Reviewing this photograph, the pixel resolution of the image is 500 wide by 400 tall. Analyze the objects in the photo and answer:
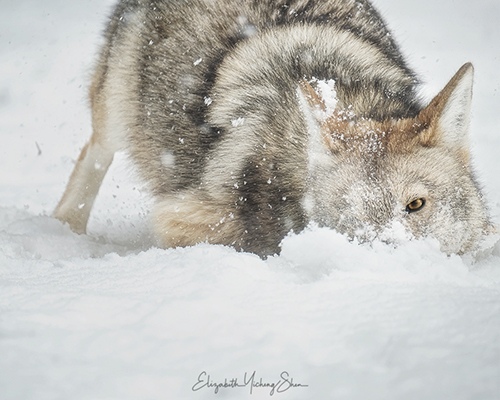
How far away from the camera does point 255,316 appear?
2322 millimetres

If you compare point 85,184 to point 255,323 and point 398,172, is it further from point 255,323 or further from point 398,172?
point 255,323

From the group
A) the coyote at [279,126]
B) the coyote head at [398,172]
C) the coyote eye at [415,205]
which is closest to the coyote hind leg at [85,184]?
the coyote at [279,126]

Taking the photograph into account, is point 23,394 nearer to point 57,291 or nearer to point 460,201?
point 57,291

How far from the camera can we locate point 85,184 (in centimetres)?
545

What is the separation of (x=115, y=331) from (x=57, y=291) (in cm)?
44

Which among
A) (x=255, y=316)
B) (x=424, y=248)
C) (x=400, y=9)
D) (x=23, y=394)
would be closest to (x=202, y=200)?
(x=424, y=248)

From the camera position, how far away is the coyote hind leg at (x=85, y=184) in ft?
17.3

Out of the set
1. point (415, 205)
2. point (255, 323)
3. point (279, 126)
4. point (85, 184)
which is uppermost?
point (415, 205)

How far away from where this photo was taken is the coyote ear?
3322 millimetres

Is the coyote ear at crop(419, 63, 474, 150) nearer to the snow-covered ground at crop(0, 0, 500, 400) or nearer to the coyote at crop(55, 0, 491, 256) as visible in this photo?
the coyote at crop(55, 0, 491, 256)

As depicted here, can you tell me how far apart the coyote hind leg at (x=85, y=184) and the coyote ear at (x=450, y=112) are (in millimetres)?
2763

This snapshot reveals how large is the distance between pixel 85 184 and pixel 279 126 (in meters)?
2.19
